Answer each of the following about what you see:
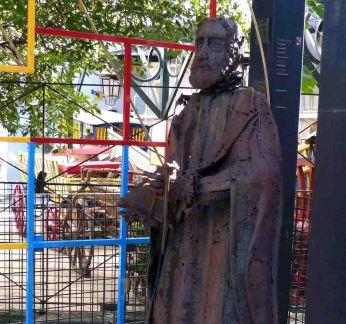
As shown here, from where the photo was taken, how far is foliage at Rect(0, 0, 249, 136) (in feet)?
22.8

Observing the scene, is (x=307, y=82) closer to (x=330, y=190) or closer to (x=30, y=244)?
(x=330, y=190)

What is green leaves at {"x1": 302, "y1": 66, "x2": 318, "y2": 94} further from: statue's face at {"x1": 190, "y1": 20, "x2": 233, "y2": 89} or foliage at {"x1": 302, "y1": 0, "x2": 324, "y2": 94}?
statue's face at {"x1": 190, "y1": 20, "x2": 233, "y2": 89}

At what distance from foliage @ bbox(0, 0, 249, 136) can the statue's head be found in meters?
3.96

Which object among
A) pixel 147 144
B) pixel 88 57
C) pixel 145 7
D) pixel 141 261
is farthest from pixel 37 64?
pixel 147 144

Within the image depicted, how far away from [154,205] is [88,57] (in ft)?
17.9

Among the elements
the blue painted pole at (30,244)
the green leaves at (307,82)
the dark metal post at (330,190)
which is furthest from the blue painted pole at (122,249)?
the green leaves at (307,82)

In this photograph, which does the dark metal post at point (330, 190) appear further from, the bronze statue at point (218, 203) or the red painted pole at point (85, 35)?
the red painted pole at point (85, 35)

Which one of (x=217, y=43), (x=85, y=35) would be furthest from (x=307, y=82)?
(x=217, y=43)

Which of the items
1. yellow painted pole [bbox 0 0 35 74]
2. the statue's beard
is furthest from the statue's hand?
yellow painted pole [bbox 0 0 35 74]

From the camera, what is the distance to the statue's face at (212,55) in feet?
9.46

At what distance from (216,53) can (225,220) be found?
791 mm

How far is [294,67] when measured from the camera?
399cm

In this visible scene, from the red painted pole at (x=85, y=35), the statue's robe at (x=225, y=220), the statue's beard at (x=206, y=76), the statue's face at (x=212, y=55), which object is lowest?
the statue's robe at (x=225, y=220)

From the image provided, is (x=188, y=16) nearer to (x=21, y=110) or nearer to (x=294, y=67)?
(x=21, y=110)
